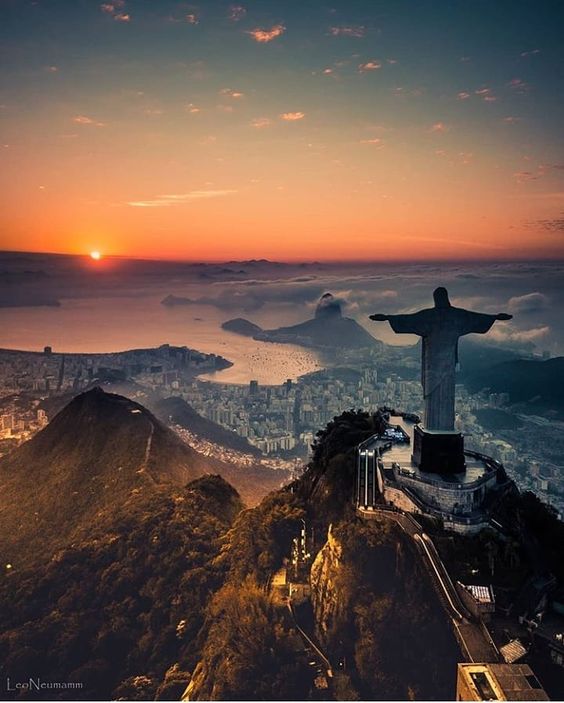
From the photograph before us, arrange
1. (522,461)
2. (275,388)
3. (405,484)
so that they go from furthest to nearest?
(275,388)
(522,461)
(405,484)

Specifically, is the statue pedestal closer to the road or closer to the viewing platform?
the viewing platform

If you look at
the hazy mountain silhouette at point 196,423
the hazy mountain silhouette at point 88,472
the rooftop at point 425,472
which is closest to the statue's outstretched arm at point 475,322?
the rooftop at point 425,472

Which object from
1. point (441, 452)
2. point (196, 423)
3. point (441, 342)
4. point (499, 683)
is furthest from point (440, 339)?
point (196, 423)

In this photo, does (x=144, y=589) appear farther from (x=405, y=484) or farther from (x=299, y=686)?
(x=405, y=484)

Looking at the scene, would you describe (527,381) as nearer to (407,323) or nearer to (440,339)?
(440,339)

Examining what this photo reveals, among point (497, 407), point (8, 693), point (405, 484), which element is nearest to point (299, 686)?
point (405, 484)
